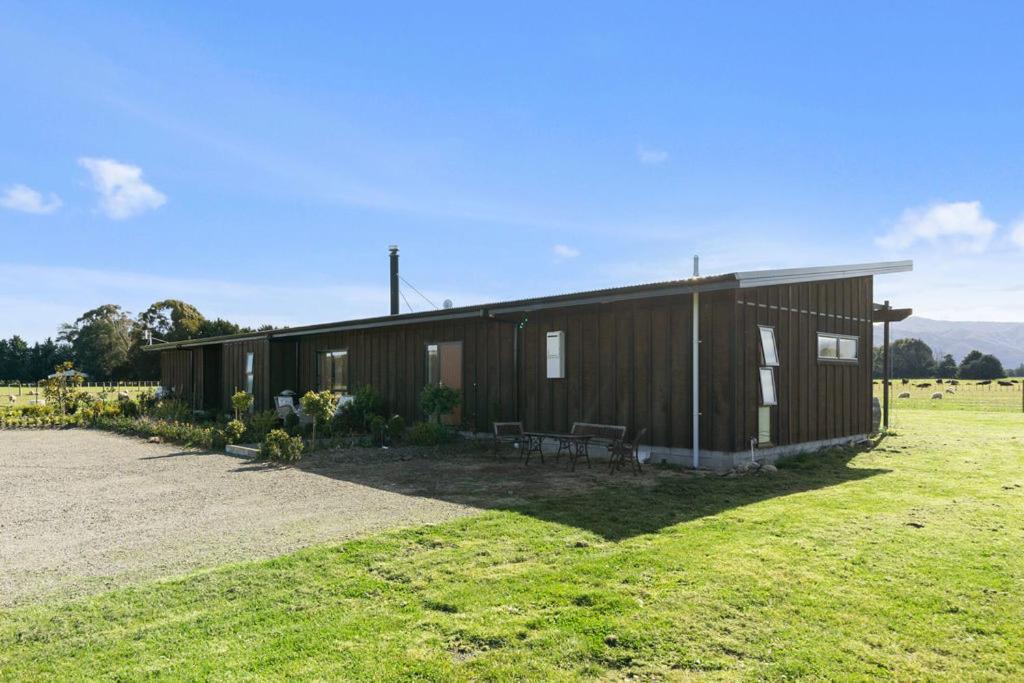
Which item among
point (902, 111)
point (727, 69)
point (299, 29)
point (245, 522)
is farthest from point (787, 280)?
point (299, 29)

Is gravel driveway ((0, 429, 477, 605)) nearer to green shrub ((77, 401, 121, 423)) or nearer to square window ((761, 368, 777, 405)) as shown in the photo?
square window ((761, 368, 777, 405))

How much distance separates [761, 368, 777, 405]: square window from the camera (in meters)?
9.45

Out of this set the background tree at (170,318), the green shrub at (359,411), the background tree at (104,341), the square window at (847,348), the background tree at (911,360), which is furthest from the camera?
the background tree at (911,360)

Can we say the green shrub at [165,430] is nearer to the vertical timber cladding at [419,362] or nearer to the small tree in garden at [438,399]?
the vertical timber cladding at [419,362]

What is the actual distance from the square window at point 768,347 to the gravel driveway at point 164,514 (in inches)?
222

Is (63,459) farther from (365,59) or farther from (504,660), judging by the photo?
(504,660)

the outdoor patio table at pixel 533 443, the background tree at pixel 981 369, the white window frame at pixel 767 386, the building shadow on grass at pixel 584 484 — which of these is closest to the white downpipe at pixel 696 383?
the building shadow on grass at pixel 584 484

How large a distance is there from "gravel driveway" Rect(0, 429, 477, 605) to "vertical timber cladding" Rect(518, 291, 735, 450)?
3333 millimetres

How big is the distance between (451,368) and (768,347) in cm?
666

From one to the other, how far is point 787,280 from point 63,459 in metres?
12.2

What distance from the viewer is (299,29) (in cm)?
1062

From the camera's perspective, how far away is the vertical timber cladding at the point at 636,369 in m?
9.16

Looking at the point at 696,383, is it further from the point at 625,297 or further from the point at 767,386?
the point at 625,297

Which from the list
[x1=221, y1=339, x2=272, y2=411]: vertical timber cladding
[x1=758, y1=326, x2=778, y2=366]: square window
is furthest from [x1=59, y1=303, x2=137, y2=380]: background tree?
[x1=758, y1=326, x2=778, y2=366]: square window
